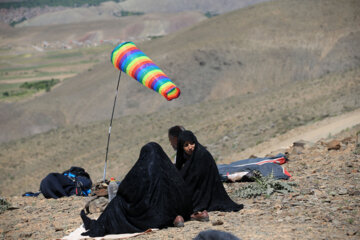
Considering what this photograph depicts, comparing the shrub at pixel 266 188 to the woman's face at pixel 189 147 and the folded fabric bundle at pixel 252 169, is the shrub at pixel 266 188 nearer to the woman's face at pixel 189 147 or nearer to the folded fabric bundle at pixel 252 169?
the folded fabric bundle at pixel 252 169

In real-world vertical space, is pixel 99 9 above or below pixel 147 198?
above

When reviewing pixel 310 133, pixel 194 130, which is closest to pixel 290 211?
pixel 310 133

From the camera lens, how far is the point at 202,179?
19.9ft

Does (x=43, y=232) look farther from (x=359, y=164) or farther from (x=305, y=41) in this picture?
(x=305, y=41)

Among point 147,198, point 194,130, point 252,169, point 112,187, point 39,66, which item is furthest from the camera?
point 39,66

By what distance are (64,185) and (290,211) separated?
439 centimetres

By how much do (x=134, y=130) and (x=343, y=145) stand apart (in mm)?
13985

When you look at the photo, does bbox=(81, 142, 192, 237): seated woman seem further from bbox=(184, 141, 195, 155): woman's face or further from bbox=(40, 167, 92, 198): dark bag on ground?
bbox=(40, 167, 92, 198): dark bag on ground

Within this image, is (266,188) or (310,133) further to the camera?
(310,133)

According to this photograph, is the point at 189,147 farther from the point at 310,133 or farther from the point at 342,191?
the point at 310,133

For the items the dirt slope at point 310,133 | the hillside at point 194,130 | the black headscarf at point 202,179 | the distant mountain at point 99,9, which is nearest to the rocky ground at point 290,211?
the black headscarf at point 202,179

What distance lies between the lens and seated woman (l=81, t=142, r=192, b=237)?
5.48 meters

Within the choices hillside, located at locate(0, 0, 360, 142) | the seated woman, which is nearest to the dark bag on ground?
the seated woman

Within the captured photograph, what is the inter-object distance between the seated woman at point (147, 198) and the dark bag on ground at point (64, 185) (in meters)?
2.86
